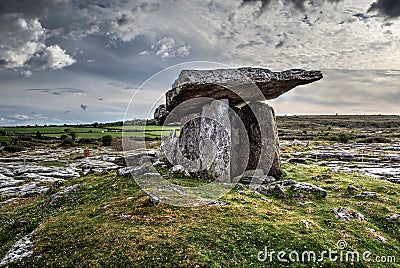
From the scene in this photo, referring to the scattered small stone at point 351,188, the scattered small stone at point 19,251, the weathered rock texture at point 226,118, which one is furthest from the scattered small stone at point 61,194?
the scattered small stone at point 351,188

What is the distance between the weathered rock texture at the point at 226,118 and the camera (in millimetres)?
18016

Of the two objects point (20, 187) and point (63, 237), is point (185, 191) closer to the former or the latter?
point (63, 237)

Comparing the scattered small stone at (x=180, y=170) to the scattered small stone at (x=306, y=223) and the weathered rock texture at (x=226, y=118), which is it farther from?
the scattered small stone at (x=306, y=223)

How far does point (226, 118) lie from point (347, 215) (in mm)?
9948

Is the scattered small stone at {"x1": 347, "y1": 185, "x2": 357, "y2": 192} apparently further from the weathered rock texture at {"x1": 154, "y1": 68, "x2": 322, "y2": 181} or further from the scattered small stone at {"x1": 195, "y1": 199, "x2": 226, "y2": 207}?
the scattered small stone at {"x1": 195, "y1": 199, "x2": 226, "y2": 207}

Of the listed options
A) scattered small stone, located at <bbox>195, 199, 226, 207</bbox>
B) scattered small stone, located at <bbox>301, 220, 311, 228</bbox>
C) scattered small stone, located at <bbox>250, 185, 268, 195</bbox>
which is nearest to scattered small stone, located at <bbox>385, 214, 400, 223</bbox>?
scattered small stone, located at <bbox>301, 220, 311, 228</bbox>

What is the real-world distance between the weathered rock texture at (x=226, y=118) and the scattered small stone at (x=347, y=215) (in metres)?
7.24

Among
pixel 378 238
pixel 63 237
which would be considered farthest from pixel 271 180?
pixel 63 237

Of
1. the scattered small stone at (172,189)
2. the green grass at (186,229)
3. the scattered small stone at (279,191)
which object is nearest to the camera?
the green grass at (186,229)

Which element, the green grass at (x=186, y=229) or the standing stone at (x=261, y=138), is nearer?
the green grass at (x=186, y=229)

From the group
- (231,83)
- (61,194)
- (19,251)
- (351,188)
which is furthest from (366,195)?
(61,194)

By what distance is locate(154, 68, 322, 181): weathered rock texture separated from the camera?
18016mm

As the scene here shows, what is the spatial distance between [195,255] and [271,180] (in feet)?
39.8

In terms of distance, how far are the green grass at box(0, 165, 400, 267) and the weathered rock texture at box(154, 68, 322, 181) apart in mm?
4441
